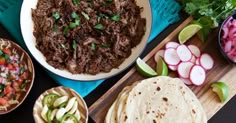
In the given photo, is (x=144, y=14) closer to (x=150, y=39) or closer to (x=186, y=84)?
(x=150, y=39)

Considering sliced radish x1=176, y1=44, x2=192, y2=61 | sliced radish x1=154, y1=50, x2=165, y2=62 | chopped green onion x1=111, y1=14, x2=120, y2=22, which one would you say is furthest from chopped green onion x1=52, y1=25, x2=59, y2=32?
sliced radish x1=176, y1=44, x2=192, y2=61

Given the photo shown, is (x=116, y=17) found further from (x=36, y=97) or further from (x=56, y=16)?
(x=36, y=97)

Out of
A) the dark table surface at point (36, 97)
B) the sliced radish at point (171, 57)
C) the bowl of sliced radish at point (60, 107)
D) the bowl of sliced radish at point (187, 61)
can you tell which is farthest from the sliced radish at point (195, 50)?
the bowl of sliced radish at point (60, 107)

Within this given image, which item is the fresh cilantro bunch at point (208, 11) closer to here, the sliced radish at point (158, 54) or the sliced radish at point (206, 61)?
the sliced radish at point (206, 61)

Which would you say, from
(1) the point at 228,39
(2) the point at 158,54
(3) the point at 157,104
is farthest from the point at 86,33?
(1) the point at 228,39

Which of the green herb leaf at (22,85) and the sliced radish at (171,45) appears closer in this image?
the green herb leaf at (22,85)

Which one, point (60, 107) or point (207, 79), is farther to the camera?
point (207, 79)

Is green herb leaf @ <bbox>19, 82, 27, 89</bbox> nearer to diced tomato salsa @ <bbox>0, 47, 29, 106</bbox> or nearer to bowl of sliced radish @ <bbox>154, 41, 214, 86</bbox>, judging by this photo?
diced tomato salsa @ <bbox>0, 47, 29, 106</bbox>
